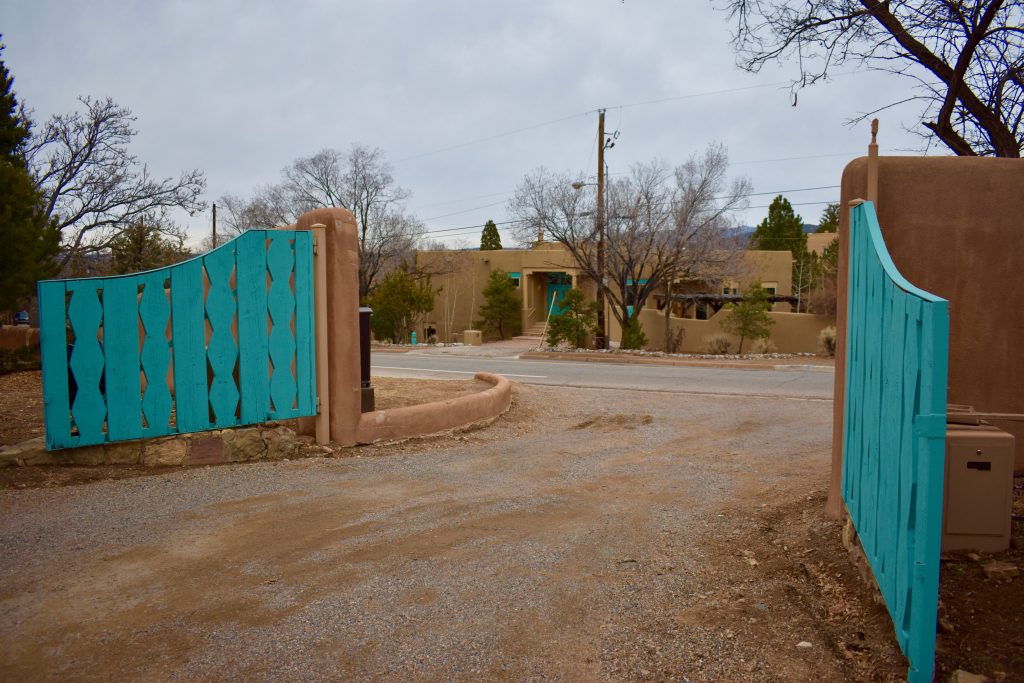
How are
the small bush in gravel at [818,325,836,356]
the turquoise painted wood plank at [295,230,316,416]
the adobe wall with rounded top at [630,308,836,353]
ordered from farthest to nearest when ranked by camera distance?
the adobe wall with rounded top at [630,308,836,353]
the small bush in gravel at [818,325,836,356]
the turquoise painted wood plank at [295,230,316,416]

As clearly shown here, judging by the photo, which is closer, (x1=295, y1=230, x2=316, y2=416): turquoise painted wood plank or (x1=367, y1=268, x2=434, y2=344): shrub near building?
(x1=295, y1=230, x2=316, y2=416): turquoise painted wood plank

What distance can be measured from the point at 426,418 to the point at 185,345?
8.91ft

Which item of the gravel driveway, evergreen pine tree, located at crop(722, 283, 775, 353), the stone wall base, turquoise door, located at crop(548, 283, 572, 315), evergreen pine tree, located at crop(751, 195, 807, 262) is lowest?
the gravel driveway

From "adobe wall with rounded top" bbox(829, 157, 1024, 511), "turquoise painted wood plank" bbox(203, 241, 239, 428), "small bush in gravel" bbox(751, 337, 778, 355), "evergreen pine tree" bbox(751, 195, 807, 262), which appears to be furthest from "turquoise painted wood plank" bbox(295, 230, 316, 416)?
"evergreen pine tree" bbox(751, 195, 807, 262)

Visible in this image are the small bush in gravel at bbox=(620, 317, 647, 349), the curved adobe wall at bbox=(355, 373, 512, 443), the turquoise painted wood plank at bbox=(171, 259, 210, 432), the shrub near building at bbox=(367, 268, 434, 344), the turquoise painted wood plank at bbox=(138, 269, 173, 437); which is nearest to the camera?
the turquoise painted wood plank at bbox=(138, 269, 173, 437)

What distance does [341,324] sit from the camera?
8.19 m

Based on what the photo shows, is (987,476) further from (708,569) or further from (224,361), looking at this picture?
(224,361)

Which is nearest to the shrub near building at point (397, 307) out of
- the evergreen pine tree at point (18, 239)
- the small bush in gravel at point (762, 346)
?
the small bush in gravel at point (762, 346)

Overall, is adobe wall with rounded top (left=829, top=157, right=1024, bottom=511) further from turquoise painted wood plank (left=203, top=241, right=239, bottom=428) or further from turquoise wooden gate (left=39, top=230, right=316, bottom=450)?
turquoise painted wood plank (left=203, top=241, right=239, bottom=428)

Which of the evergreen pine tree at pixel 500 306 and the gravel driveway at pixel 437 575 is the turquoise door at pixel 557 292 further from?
the gravel driveway at pixel 437 575

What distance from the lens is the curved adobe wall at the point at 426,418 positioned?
8445mm

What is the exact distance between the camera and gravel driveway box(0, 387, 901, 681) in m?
3.59

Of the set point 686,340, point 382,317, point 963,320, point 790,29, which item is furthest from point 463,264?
point 963,320

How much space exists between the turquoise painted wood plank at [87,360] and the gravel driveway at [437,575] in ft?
2.25
